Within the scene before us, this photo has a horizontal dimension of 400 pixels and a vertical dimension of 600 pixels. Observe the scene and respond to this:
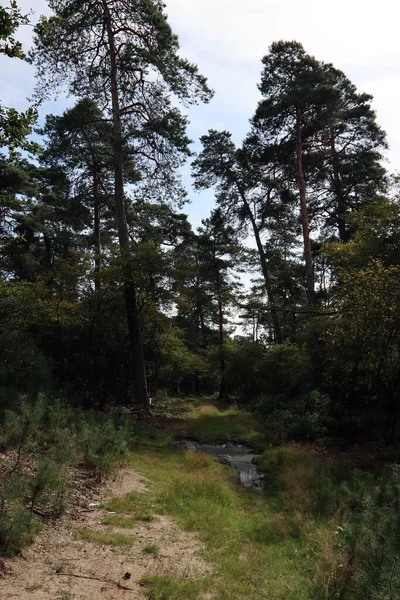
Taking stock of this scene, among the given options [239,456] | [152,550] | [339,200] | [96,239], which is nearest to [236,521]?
[152,550]

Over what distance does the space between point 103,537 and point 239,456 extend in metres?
8.07

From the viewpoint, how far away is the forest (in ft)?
17.8

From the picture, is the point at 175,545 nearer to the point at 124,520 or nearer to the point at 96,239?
the point at 124,520

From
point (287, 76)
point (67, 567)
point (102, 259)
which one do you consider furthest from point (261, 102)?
point (67, 567)

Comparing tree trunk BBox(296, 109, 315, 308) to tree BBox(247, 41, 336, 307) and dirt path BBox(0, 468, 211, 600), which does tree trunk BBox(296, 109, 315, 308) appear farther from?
dirt path BBox(0, 468, 211, 600)

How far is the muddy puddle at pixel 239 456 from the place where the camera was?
9.80m

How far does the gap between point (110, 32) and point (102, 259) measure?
355 inches

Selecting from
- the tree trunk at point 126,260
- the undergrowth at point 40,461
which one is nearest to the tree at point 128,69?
the tree trunk at point 126,260

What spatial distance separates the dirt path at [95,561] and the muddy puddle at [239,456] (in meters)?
4.03

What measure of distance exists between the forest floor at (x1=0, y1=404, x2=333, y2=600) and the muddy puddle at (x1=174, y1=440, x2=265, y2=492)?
32.0 inches

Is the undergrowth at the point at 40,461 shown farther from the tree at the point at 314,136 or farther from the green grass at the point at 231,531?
the tree at the point at 314,136

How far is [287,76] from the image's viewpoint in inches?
782

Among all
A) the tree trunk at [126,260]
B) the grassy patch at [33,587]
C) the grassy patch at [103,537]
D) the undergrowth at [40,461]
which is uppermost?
the tree trunk at [126,260]

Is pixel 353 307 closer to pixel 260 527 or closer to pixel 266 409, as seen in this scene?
pixel 260 527
